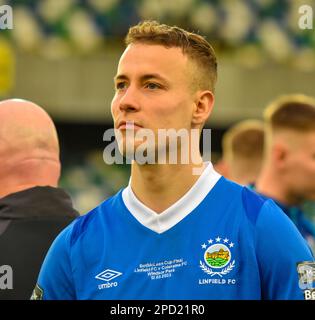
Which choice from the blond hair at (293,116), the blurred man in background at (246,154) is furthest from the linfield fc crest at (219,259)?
the blurred man in background at (246,154)

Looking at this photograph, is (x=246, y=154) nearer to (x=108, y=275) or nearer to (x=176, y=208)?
(x=176, y=208)

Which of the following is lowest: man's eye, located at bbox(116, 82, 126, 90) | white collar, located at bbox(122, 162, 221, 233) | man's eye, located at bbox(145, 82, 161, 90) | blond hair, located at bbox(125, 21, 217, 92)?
white collar, located at bbox(122, 162, 221, 233)

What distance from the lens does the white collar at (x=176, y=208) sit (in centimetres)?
292

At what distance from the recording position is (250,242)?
2768 mm

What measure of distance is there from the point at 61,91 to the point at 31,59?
729 mm

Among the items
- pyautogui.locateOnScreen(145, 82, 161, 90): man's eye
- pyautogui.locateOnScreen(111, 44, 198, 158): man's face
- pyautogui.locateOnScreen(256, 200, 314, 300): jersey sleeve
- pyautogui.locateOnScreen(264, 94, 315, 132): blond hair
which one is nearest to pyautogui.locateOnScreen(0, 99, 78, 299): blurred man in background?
pyautogui.locateOnScreen(111, 44, 198, 158): man's face

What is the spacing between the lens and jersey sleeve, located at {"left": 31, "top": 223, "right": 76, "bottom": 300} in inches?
116

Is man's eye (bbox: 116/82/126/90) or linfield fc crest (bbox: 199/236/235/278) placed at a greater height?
man's eye (bbox: 116/82/126/90)

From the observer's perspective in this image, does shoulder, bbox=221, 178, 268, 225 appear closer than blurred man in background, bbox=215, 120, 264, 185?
Yes

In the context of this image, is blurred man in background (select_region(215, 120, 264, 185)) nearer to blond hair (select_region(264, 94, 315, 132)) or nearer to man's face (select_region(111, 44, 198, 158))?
blond hair (select_region(264, 94, 315, 132))

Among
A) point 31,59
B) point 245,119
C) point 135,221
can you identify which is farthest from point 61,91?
point 135,221

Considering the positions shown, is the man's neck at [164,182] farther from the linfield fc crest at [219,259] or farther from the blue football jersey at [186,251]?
the linfield fc crest at [219,259]

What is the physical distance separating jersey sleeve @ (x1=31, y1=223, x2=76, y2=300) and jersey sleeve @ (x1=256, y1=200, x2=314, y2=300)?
64 cm

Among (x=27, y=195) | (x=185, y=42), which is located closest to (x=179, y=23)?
(x=27, y=195)
